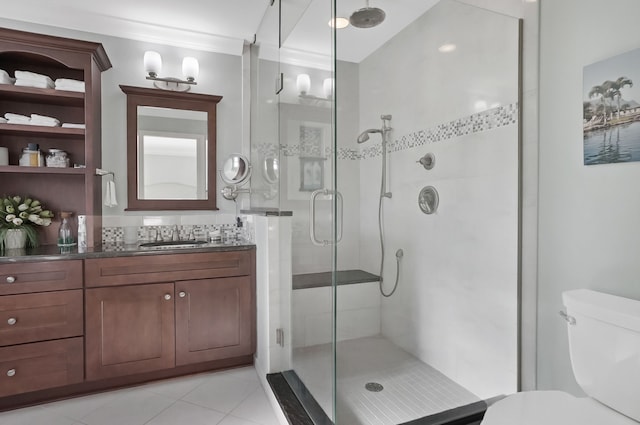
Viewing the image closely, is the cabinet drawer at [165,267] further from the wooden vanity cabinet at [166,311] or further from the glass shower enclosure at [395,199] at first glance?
the glass shower enclosure at [395,199]

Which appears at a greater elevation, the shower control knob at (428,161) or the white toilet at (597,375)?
the shower control knob at (428,161)

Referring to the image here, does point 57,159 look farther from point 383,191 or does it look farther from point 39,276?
point 383,191

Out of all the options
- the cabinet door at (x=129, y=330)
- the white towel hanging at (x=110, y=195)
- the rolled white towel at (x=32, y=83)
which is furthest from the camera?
the white towel hanging at (x=110, y=195)

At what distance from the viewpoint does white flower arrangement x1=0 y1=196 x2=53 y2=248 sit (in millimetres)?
2275

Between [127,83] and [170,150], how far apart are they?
60cm

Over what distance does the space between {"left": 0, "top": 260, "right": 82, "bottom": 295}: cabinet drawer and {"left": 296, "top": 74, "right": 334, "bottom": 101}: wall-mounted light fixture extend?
170cm

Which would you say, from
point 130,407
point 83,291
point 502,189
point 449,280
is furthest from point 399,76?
point 130,407

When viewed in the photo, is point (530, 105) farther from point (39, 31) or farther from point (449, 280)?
point (39, 31)

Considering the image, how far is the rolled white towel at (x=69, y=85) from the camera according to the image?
2359 millimetres

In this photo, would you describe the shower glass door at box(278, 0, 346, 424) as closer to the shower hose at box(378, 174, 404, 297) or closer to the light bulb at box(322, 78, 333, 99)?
the light bulb at box(322, 78, 333, 99)

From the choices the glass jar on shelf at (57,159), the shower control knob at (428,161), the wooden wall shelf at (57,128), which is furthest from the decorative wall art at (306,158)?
the glass jar on shelf at (57,159)

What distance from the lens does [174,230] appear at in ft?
9.34

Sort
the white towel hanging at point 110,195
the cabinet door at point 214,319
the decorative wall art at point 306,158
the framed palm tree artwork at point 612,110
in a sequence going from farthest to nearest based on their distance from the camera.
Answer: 1. the white towel hanging at point 110,195
2. the cabinet door at point 214,319
3. the decorative wall art at point 306,158
4. the framed palm tree artwork at point 612,110

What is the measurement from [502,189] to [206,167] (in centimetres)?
224
